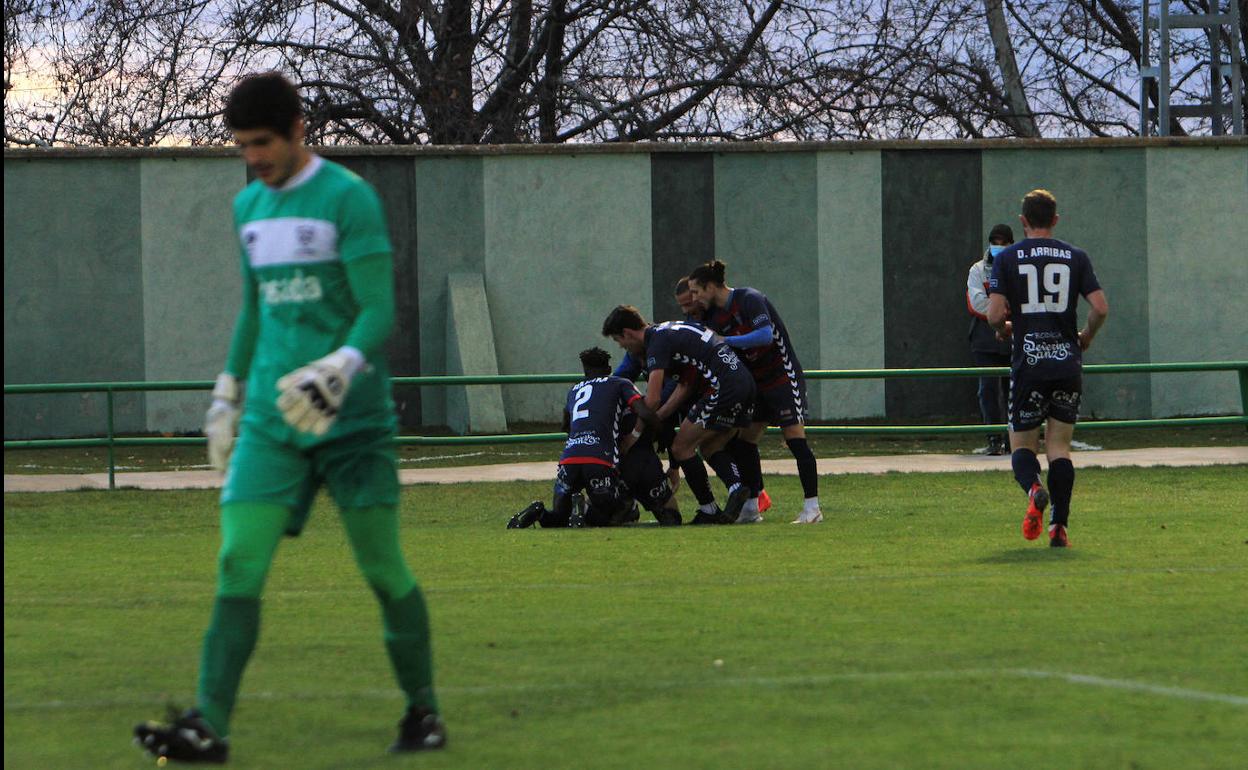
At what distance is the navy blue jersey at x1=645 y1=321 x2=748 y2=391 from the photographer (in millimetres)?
12000

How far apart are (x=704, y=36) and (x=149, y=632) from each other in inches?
799

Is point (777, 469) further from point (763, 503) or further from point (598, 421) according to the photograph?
point (598, 421)

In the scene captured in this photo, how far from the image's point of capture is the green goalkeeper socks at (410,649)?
16.2 feet

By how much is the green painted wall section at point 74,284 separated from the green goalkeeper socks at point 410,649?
16.5 m

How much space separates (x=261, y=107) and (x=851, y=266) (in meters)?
17.2

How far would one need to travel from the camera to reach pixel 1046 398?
32.6ft

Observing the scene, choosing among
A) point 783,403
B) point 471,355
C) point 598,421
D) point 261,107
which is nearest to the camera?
point 261,107

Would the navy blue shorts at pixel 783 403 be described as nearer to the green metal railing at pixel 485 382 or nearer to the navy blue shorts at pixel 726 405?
the navy blue shorts at pixel 726 405

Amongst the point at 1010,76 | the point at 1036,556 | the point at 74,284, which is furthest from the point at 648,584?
the point at 1010,76

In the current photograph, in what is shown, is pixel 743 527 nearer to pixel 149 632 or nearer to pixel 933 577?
pixel 933 577

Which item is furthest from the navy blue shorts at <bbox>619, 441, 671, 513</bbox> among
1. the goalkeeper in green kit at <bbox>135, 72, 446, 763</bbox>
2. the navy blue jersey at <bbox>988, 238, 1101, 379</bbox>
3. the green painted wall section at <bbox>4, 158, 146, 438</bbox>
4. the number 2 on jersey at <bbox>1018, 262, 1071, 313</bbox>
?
the green painted wall section at <bbox>4, 158, 146, 438</bbox>

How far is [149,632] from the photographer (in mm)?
7145

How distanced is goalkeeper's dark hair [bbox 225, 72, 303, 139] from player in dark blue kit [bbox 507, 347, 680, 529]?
7102mm

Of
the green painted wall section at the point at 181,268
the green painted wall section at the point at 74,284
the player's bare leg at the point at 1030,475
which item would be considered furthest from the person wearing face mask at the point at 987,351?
the green painted wall section at the point at 74,284
